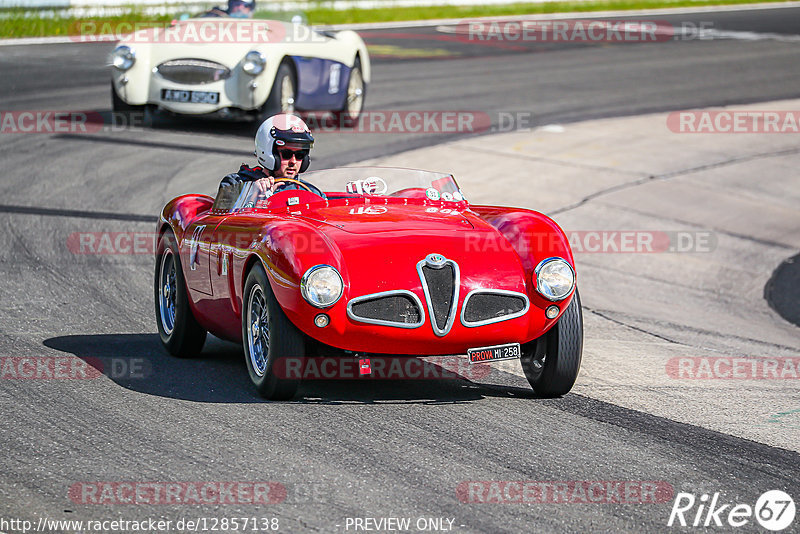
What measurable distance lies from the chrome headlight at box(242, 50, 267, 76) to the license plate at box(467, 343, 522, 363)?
31.9 ft

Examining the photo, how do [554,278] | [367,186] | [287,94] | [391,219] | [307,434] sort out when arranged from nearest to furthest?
1. [307,434]
2. [554,278]
3. [391,219]
4. [367,186]
5. [287,94]

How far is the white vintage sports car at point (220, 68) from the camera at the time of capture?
15.6 metres

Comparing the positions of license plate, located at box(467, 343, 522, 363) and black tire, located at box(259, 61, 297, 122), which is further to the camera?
black tire, located at box(259, 61, 297, 122)

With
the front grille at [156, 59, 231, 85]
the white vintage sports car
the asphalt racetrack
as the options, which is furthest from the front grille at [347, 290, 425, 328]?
the front grille at [156, 59, 231, 85]

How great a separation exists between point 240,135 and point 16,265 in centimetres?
668

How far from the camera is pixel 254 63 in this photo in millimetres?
15516

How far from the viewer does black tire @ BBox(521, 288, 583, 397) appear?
262 inches

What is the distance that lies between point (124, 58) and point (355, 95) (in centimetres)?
340

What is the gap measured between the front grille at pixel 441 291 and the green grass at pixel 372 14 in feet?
37.2

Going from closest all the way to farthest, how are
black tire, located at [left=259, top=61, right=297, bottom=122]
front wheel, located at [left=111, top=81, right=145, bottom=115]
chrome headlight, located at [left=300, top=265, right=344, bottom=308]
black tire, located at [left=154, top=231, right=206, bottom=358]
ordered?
chrome headlight, located at [left=300, top=265, right=344, bottom=308], black tire, located at [left=154, top=231, right=206, bottom=358], black tire, located at [left=259, top=61, right=297, bottom=122], front wheel, located at [left=111, top=81, right=145, bottom=115]

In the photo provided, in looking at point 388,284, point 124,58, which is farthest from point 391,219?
point 124,58

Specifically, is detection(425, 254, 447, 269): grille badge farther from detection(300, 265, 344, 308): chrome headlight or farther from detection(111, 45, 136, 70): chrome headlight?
detection(111, 45, 136, 70): chrome headlight

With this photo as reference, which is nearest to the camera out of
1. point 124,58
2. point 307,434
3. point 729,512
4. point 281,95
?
point 729,512

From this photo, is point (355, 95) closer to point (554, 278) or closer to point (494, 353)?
point (554, 278)
